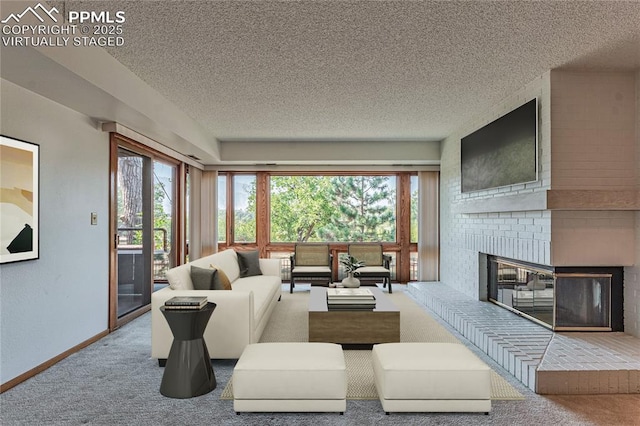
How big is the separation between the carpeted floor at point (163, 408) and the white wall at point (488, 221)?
145 cm

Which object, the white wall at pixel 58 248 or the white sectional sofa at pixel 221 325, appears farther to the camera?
the white sectional sofa at pixel 221 325

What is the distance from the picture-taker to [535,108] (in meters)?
3.95

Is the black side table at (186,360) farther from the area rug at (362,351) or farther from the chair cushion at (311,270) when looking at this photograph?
the chair cushion at (311,270)

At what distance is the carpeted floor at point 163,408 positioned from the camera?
2.51 m

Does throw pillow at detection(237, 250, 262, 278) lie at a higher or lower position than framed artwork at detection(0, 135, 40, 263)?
lower

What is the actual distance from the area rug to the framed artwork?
1898 millimetres

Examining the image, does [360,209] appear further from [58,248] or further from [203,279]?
[58,248]

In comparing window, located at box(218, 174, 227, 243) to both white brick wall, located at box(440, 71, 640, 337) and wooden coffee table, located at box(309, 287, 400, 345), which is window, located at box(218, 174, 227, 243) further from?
white brick wall, located at box(440, 71, 640, 337)

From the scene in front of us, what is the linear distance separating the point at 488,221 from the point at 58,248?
15.2 feet

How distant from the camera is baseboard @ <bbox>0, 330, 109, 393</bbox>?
302 cm

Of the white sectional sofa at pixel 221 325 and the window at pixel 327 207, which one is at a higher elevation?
the window at pixel 327 207

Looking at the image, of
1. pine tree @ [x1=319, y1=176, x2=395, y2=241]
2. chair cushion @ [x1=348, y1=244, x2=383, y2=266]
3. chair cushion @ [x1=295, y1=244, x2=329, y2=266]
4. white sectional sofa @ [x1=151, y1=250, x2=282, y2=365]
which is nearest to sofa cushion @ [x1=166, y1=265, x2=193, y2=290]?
white sectional sofa @ [x1=151, y1=250, x2=282, y2=365]

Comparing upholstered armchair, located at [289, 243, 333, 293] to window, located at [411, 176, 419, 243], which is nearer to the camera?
upholstered armchair, located at [289, 243, 333, 293]

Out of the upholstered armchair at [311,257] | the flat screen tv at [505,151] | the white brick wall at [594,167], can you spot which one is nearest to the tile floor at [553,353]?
the white brick wall at [594,167]
